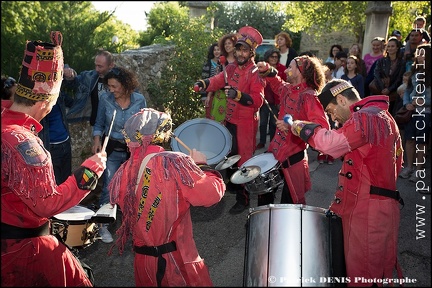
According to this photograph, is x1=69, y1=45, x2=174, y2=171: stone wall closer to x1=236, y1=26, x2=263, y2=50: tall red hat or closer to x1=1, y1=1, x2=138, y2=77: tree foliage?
x1=1, y1=1, x2=138, y2=77: tree foliage

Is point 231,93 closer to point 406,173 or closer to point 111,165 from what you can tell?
point 111,165

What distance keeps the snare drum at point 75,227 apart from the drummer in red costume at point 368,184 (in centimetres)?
187

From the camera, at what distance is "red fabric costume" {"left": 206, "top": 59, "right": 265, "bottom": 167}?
5.23 meters

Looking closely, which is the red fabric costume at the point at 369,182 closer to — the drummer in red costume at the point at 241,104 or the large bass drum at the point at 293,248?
the large bass drum at the point at 293,248

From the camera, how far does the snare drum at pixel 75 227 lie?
3412 mm

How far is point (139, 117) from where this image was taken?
2672 millimetres

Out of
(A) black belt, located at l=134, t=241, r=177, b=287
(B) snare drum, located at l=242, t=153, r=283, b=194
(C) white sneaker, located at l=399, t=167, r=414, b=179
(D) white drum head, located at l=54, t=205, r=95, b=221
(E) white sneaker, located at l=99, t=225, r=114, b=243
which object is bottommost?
(E) white sneaker, located at l=99, t=225, r=114, b=243

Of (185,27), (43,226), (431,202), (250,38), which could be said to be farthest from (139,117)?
(185,27)

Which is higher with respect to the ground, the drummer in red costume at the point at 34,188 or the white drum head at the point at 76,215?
the drummer in red costume at the point at 34,188

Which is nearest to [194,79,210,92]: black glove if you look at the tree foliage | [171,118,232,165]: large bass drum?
[171,118,232,165]: large bass drum

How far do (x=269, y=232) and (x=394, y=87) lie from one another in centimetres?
544

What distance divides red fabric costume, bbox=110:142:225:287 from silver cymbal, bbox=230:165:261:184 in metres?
1.35

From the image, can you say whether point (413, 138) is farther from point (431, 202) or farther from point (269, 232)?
point (269, 232)

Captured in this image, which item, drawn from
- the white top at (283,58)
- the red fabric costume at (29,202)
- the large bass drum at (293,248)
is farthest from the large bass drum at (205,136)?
the white top at (283,58)
